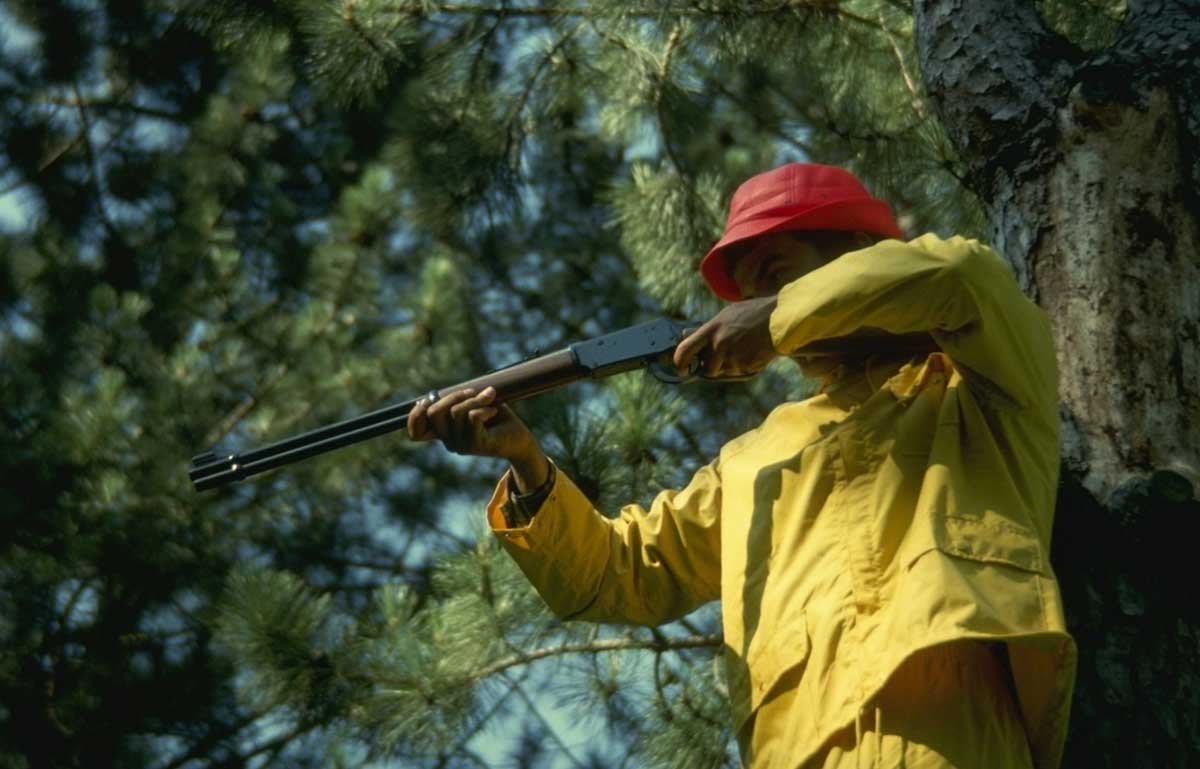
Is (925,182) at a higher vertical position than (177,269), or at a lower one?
lower

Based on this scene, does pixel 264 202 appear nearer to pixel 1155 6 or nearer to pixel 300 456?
pixel 300 456

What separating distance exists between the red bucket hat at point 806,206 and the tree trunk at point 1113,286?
0.62ft

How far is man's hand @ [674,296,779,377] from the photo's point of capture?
2980 mm

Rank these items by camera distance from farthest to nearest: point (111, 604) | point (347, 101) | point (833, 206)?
point (111, 604) < point (347, 101) < point (833, 206)

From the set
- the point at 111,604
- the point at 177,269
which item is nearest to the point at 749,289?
Result: the point at 111,604

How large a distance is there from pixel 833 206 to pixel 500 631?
4.61ft

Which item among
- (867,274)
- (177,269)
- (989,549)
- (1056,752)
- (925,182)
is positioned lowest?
(1056,752)

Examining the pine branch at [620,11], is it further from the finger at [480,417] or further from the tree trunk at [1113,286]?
the finger at [480,417]

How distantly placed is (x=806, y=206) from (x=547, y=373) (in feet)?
1.74

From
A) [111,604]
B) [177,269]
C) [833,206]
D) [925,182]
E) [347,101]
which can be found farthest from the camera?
[177,269]

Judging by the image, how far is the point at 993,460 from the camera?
8.84 feet

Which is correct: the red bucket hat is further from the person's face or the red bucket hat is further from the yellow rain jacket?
the yellow rain jacket

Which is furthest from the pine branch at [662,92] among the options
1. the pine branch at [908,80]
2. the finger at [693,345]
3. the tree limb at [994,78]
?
the finger at [693,345]

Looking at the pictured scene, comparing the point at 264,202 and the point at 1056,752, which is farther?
the point at 264,202
